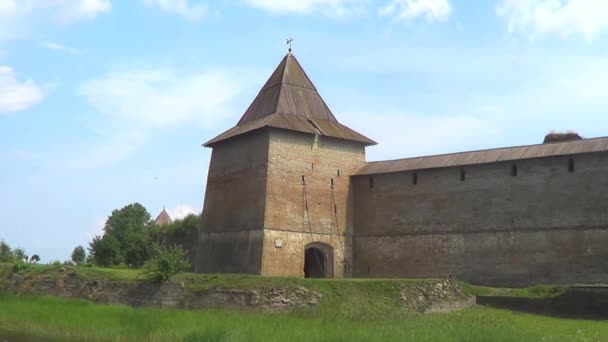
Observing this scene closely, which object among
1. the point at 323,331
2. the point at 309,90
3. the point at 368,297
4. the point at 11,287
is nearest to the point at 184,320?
the point at 323,331

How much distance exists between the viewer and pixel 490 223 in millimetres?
25328

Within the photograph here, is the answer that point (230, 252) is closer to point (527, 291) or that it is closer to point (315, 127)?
point (315, 127)

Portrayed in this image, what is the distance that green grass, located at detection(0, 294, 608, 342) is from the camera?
1377cm

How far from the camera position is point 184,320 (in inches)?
685

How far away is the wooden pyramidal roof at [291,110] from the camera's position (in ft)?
96.2

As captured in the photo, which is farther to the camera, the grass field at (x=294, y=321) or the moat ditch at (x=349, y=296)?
the moat ditch at (x=349, y=296)

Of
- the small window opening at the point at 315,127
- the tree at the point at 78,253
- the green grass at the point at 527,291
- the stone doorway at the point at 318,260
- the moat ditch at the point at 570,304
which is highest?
the small window opening at the point at 315,127

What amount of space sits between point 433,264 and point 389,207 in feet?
10.5

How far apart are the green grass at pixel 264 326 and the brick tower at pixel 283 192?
7795mm

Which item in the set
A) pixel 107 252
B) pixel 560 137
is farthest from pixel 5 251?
pixel 560 137

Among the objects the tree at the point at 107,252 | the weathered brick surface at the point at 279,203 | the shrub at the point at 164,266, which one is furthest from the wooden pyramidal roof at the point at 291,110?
the tree at the point at 107,252

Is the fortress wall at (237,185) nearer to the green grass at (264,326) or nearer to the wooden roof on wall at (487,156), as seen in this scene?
the wooden roof on wall at (487,156)

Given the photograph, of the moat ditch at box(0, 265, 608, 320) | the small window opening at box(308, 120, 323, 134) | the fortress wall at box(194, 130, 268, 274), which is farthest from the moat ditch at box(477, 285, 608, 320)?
the small window opening at box(308, 120, 323, 134)

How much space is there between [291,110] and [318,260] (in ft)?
22.4
